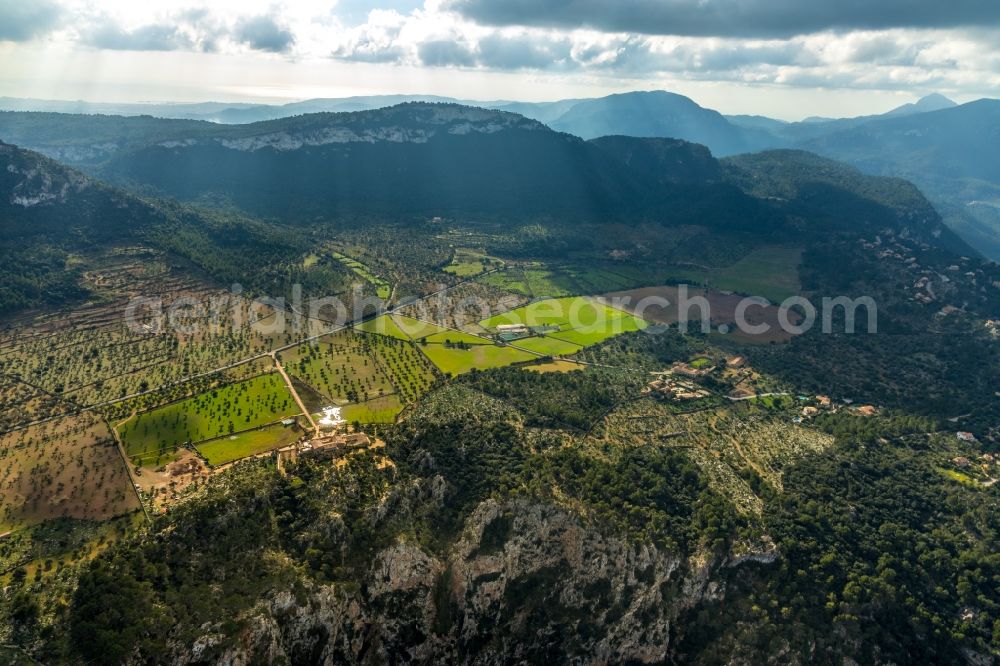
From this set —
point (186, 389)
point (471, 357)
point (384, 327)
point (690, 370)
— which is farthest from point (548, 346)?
point (186, 389)

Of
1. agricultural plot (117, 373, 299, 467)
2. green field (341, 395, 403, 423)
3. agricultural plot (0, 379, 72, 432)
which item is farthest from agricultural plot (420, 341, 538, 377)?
agricultural plot (0, 379, 72, 432)

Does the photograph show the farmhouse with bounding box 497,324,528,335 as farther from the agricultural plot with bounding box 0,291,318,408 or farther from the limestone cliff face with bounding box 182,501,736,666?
the limestone cliff face with bounding box 182,501,736,666

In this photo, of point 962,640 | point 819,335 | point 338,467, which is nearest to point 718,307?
point 819,335

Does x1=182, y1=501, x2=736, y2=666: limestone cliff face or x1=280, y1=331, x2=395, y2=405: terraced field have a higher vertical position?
x1=280, y1=331, x2=395, y2=405: terraced field

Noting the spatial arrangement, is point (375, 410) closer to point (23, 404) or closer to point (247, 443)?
point (247, 443)

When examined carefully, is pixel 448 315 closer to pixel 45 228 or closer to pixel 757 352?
pixel 757 352

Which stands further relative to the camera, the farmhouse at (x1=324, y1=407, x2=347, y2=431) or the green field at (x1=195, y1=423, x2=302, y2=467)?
the farmhouse at (x1=324, y1=407, x2=347, y2=431)
